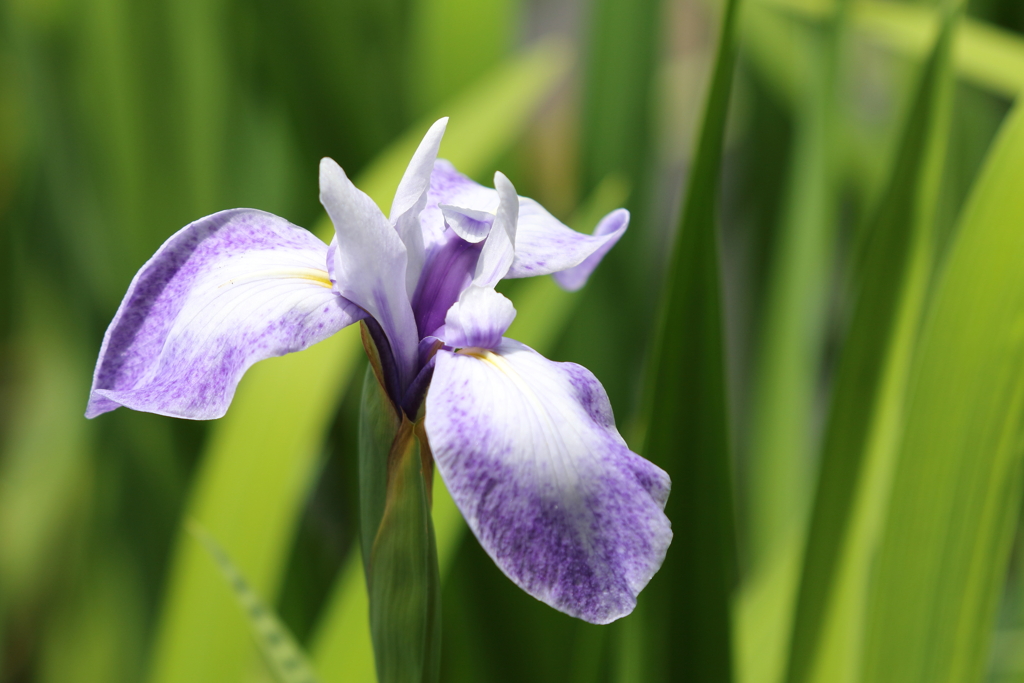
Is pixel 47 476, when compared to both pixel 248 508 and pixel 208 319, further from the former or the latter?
pixel 208 319

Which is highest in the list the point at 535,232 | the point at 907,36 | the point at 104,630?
the point at 907,36

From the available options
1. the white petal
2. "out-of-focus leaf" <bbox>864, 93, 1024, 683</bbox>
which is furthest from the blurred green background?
the white petal

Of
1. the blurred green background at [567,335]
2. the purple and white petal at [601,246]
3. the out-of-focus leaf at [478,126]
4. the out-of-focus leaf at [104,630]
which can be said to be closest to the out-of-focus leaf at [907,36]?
the blurred green background at [567,335]

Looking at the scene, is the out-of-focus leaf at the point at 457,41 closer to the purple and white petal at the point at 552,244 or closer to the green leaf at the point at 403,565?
the purple and white petal at the point at 552,244

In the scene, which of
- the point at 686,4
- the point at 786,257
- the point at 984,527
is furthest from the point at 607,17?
the point at 686,4

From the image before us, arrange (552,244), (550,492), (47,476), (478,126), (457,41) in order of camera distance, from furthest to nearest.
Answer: (47,476) → (457,41) → (478,126) → (552,244) → (550,492)

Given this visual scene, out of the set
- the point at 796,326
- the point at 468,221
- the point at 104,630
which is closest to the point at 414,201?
the point at 468,221

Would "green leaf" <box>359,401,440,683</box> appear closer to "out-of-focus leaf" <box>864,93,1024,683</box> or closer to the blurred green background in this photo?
the blurred green background
